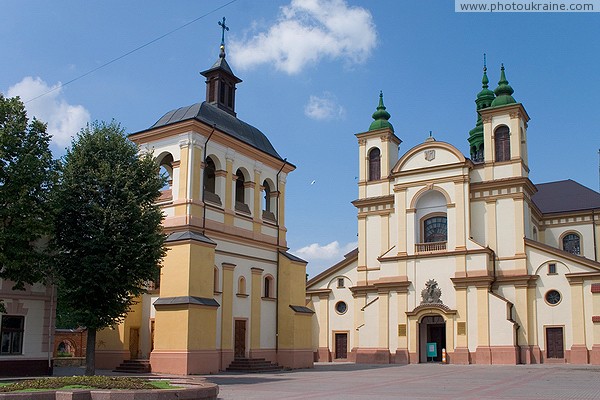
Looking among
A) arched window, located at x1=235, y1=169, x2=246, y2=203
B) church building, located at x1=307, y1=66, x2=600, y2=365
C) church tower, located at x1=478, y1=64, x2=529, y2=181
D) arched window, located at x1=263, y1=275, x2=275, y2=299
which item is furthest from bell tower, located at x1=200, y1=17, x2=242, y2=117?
church tower, located at x1=478, y1=64, x2=529, y2=181

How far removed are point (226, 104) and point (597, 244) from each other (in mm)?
30297

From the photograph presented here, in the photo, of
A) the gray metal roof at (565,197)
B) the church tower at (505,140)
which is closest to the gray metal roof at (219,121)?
the church tower at (505,140)

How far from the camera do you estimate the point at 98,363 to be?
99.7 feet

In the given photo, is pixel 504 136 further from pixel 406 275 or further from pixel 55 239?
pixel 55 239

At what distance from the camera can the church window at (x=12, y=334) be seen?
2353 centimetres

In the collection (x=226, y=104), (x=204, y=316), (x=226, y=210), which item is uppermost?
(x=226, y=104)

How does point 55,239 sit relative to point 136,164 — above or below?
below

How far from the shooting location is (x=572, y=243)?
5038 centimetres

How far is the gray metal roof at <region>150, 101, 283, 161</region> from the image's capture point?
31688 mm

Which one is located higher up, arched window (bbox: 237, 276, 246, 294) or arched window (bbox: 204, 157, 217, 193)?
arched window (bbox: 204, 157, 217, 193)

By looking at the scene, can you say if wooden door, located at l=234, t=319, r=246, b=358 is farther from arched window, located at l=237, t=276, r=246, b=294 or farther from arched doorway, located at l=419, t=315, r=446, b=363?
arched doorway, located at l=419, t=315, r=446, b=363

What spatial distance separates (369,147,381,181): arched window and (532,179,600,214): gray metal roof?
14.0 meters

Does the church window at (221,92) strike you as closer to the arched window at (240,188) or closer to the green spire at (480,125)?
the arched window at (240,188)

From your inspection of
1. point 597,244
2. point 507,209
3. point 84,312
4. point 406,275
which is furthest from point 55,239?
point 597,244
